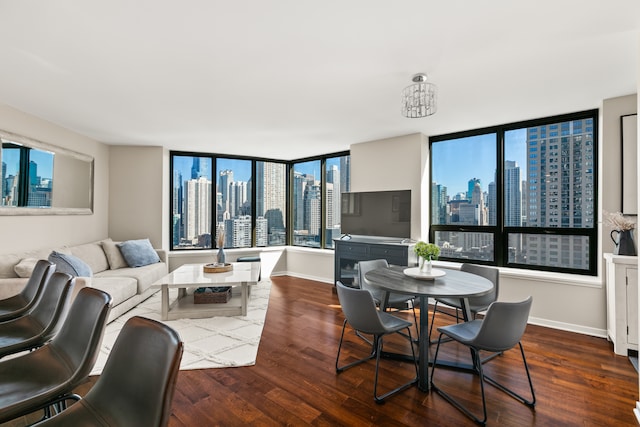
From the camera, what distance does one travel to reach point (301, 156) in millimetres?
6238

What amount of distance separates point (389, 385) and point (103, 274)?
3915mm

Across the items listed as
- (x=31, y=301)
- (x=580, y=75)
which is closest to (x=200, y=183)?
(x=31, y=301)

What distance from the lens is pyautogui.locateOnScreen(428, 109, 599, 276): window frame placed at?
11.4ft

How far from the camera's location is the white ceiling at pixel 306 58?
1.81 meters

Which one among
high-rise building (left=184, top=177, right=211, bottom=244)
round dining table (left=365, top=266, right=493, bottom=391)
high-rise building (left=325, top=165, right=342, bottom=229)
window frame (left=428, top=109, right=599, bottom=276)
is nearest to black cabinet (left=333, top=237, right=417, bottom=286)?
window frame (left=428, top=109, right=599, bottom=276)

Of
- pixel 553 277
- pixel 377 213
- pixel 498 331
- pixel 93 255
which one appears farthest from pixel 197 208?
pixel 553 277

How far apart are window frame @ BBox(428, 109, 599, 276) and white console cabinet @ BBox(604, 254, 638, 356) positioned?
76cm

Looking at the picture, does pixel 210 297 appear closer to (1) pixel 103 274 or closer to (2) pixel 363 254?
(1) pixel 103 274

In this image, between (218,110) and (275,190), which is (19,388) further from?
(275,190)

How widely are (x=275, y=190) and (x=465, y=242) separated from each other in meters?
3.93

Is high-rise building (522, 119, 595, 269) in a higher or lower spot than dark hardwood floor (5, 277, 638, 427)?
higher

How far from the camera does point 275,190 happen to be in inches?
261

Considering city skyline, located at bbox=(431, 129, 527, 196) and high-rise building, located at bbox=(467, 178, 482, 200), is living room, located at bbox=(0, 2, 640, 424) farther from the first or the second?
high-rise building, located at bbox=(467, 178, 482, 200)

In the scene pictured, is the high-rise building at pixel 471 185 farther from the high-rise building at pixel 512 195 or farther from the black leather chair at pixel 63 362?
the black leather chair at pixel 63 362
